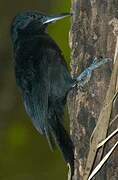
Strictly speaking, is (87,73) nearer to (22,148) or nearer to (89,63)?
(89,63)

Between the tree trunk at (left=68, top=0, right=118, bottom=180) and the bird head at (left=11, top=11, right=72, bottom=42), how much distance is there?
50cm

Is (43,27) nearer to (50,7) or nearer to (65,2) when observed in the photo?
(65,2)

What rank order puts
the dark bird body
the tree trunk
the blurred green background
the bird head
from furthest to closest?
the blurred green background, the bird head, the dark bird body, the tree trunk

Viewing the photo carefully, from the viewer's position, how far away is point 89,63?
10.9ft

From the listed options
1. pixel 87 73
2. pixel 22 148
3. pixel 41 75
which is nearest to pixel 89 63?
pixel 87 73

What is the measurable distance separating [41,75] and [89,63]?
0.38m

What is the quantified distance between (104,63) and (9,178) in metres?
3.56

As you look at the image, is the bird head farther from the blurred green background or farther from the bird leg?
the blurred green background

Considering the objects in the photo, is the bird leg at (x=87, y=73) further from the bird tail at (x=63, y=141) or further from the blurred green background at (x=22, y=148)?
the blurred green background at (x=22, y=148)

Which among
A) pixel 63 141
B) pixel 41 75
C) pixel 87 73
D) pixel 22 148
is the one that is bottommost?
pixel 22 148

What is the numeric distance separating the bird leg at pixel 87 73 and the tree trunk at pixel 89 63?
0.08ft

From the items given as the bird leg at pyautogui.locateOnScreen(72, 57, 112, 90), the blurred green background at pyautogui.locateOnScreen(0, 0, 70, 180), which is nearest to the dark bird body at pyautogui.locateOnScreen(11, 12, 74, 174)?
the bird leg at pyautogui.locateOnScreen(72, 57, 112, 90)

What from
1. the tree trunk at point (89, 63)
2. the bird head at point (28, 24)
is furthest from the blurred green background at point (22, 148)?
the tree trunk at point (89, 63)

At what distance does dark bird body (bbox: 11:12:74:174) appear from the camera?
3.41 meters
